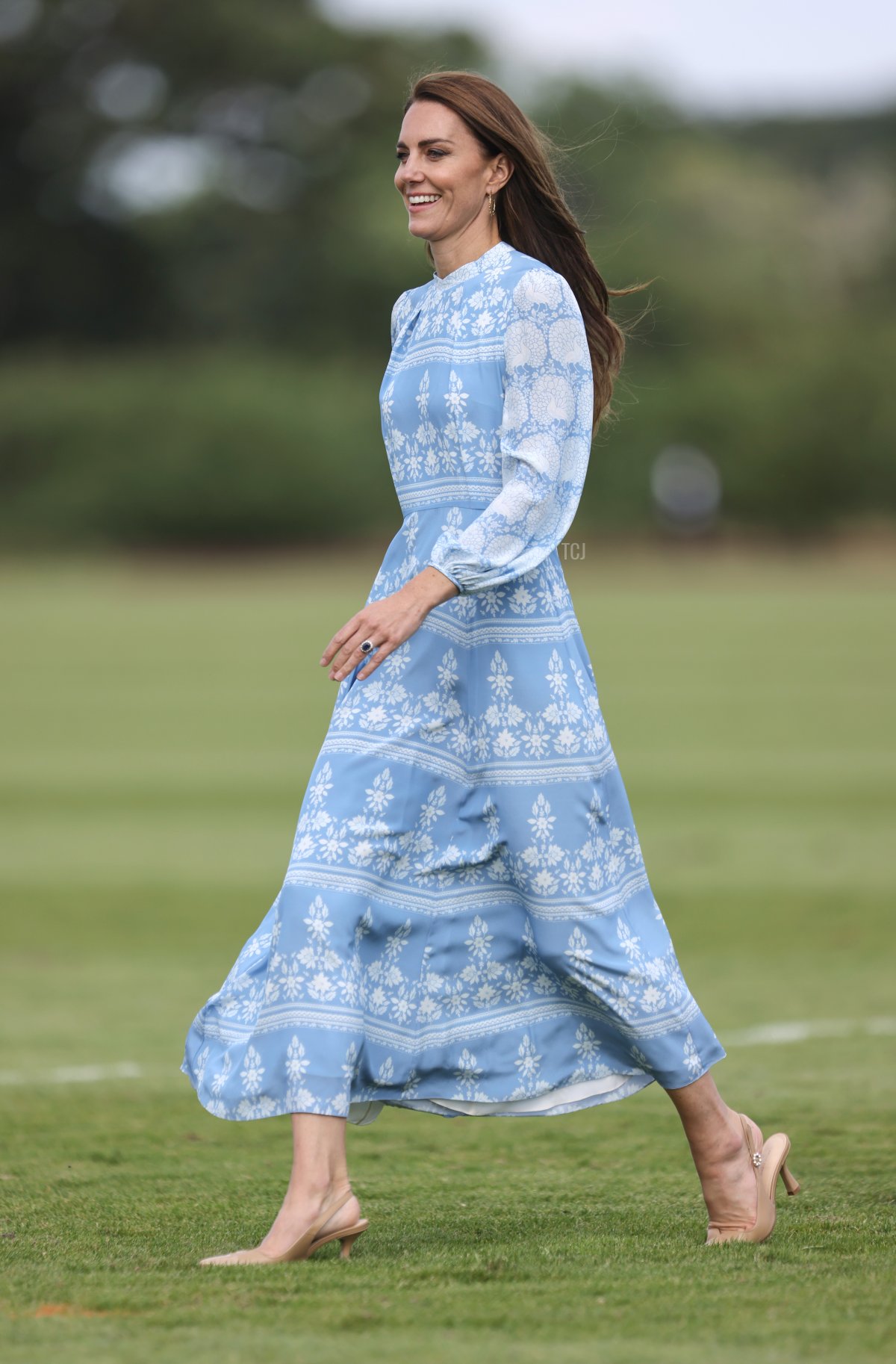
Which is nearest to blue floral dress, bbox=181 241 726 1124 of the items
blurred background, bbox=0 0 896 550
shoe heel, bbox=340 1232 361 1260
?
shoe heel, bbox=340 1232 361 1260

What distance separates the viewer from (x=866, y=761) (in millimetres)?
16531

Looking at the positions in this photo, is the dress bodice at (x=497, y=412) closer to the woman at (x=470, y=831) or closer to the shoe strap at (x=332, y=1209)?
the woman at (x=470, y=831)

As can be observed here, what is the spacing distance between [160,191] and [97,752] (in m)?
53.5

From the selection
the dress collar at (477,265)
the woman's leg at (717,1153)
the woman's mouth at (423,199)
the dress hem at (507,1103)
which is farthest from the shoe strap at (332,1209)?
the woman's mouth at (423,199)

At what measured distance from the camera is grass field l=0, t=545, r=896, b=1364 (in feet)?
10.6

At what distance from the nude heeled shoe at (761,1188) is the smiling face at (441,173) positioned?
1.78 m

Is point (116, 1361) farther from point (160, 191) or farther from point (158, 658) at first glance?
point (160, 191)

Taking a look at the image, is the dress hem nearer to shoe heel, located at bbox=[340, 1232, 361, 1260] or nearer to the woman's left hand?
shoe heel, located at bbox=[340, 1232, 361, 1260]

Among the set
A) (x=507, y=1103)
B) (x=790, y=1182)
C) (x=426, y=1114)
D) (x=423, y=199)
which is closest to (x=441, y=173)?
(x=423, y=199)

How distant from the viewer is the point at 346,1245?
3.66 meters

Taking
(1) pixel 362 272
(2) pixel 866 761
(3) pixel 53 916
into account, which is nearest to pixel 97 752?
(2) pixel 866 761

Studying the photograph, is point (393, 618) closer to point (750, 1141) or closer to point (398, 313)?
point (398, 313)

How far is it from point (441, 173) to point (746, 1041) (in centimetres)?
358

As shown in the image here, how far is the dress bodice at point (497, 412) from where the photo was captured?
3.63 meters
